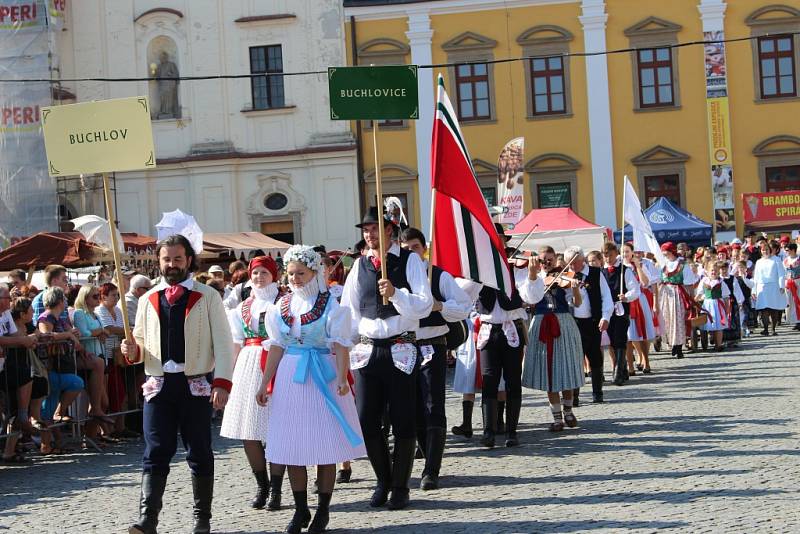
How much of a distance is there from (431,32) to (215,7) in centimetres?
634

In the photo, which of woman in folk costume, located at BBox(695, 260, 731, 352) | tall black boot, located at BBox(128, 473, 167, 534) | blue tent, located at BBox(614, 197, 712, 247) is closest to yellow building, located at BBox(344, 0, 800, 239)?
blue tent, located at BBox(614, 197, 712, 247)

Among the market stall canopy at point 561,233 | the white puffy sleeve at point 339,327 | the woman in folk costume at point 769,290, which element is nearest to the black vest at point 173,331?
the white puffy sleeve at point 339,327

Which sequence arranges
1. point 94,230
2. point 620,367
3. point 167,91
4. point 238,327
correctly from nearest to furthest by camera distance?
point 238,327 → point 620,367 → point 94,230 → point 167,91

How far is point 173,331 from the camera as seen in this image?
7676 millimetres

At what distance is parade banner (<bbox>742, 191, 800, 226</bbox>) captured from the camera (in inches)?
1336

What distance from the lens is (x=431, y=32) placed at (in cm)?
3666

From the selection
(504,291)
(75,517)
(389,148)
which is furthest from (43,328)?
(389,148)

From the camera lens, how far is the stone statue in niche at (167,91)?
37.7m

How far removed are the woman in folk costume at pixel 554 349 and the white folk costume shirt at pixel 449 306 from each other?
257 centimetres

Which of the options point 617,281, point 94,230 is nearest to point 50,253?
point 94,230

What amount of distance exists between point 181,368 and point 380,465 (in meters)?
1.68

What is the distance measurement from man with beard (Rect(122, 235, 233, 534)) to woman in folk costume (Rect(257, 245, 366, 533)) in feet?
1.22

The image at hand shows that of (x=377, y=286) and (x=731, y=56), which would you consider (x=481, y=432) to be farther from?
(x=731, y=56)

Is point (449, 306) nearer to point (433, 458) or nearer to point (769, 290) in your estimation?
point (433, 458)
